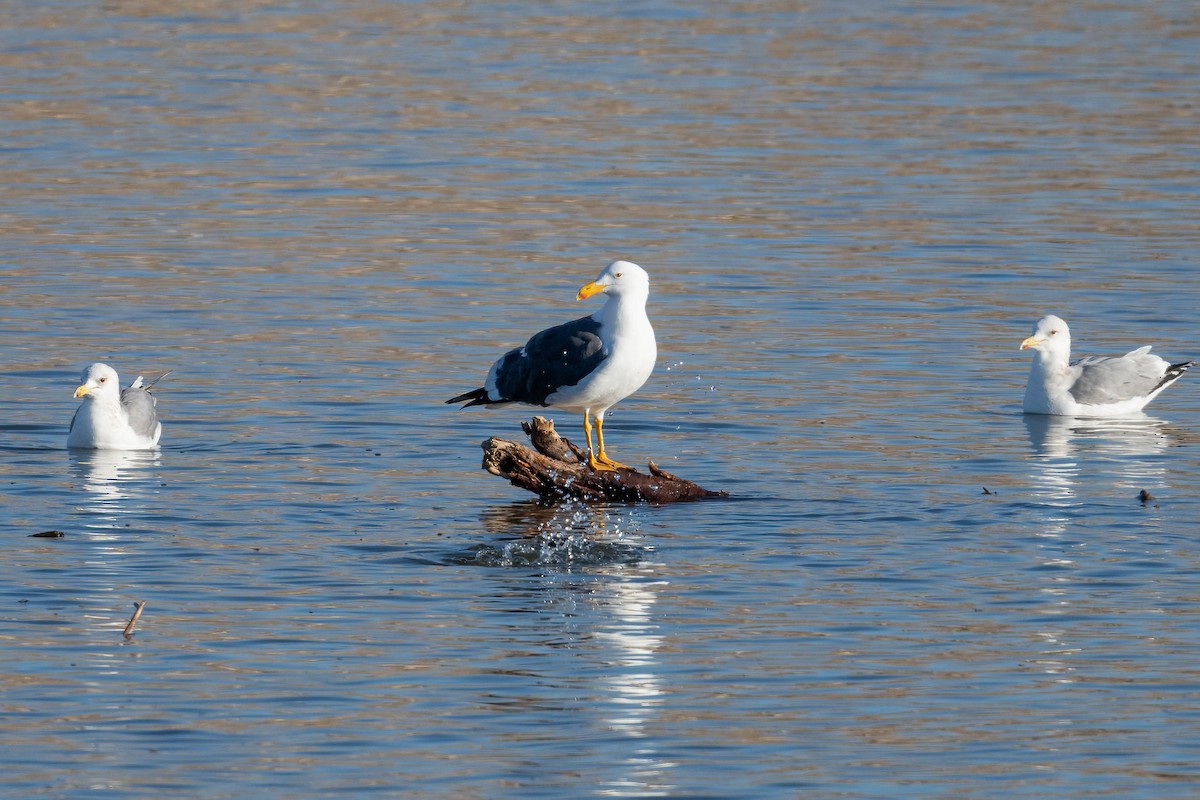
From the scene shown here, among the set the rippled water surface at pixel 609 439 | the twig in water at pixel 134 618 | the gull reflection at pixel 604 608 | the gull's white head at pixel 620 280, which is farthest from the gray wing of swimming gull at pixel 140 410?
the twig in water at pixel 134 618

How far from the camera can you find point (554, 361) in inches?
563

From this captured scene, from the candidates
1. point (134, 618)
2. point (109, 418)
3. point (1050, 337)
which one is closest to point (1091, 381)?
point (1050, 337)

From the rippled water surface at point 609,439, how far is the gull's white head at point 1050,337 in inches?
23.5

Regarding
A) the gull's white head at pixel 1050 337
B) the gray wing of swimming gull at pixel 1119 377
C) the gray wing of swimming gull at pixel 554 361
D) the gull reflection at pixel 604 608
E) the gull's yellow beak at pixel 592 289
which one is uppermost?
the gull's yellow beak at pixel 592 289

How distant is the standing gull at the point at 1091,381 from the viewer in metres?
17.9

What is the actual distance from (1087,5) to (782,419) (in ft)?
102

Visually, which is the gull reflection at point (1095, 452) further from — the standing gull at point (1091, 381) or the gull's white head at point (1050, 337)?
the gull's white head at point (1050, 337)

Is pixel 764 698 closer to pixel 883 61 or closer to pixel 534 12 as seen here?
pixel 883 61

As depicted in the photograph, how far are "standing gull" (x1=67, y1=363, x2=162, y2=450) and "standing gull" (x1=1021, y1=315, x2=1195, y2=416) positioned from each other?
692 centimetres

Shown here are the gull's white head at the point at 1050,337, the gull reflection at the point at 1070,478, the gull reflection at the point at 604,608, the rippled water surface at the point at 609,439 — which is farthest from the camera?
the gull's white head at the point at 1050,337

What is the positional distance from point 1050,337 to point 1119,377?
2.29 feet

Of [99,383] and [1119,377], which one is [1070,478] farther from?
[99,383]

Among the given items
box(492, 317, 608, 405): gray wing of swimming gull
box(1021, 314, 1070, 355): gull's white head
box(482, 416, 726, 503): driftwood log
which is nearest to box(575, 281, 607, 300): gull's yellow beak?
box(492, 317, 608, 405): gray wing of swimming gull

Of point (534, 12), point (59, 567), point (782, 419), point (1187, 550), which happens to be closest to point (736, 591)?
point (1187, 550)
